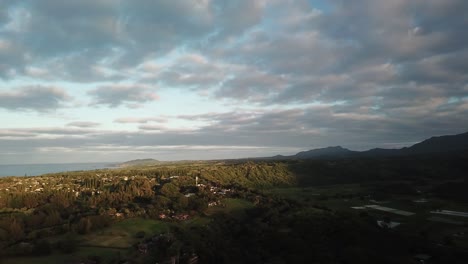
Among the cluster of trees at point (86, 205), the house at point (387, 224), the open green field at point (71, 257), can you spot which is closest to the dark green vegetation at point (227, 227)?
the open green field at point (71, 257)

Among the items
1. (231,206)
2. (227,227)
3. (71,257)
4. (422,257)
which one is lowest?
(422,257)

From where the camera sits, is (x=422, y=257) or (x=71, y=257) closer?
(x=71, y=257)

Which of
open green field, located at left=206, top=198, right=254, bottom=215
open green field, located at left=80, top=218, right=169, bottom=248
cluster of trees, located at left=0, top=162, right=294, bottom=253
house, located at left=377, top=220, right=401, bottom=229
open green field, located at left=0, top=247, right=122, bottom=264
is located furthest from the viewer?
open green field, located at left=206, top=198, right=254, bottom=215

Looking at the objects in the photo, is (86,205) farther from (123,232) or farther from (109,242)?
(109,242)

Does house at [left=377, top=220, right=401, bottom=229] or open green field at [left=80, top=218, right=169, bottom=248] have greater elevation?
open green field at [left=80, top=218, right=169, bottom=248]

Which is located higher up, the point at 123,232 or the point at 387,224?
the point at 123,232

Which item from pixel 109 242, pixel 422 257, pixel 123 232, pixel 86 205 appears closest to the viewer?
pixel 422 257

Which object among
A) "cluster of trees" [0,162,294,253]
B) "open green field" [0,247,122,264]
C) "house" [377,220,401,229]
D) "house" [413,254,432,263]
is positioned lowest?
"house" [413,254,432,263]

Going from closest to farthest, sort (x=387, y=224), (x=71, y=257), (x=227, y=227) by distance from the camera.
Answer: (x=71, y=257) < (x=387, y=224) < (x=227, y=227)

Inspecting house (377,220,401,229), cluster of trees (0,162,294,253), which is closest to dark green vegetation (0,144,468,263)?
cluster of trees (0,162,294,253)

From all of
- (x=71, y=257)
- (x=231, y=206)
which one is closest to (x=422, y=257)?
(x=71, y=257)

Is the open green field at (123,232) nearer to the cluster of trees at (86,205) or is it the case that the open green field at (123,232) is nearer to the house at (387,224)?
the cluster of trees at (86,205)

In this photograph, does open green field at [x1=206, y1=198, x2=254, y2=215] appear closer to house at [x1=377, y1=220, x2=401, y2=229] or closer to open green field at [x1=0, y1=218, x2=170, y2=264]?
open green field at [x1=0, y1=218, x2=170, y2=264]

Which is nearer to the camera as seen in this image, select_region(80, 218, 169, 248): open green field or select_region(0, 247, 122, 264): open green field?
select_region(0, 247, 122, 264): open green field
